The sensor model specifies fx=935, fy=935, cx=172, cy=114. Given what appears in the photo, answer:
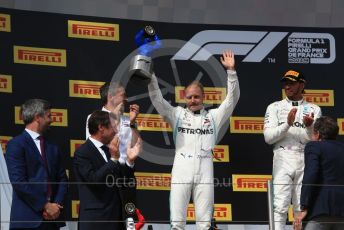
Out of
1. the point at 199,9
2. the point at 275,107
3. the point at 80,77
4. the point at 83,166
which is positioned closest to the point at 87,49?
the point at 80,77

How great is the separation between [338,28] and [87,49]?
225 centimetres

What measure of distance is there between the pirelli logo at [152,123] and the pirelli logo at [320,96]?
110cm

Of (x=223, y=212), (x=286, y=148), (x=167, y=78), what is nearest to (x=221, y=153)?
(x=223, y=212)

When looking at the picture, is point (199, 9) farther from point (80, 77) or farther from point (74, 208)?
point (74, 208)

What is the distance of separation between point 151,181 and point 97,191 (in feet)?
6.69

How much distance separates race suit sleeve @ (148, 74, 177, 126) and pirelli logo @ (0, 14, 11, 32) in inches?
54.1

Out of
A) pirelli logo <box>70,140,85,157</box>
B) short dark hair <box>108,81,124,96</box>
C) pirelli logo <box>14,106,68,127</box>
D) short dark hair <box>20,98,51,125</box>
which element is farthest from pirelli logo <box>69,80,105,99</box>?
short dark hair <box>20,98,51,125</box>

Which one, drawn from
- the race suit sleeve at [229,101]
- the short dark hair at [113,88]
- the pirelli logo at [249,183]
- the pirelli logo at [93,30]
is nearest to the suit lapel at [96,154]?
the short dark hair at [113,88]

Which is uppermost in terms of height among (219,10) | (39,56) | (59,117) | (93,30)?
(219,10)

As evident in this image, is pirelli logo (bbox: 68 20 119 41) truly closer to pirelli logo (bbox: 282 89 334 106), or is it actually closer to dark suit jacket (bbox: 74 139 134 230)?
pirelli logo (bbox: 282 89 334 106)

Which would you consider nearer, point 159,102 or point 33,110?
point 33,110

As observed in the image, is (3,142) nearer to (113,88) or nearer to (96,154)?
(113,88)

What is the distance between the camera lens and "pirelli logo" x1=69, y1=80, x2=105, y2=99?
771 centimetres

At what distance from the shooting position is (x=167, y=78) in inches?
314
